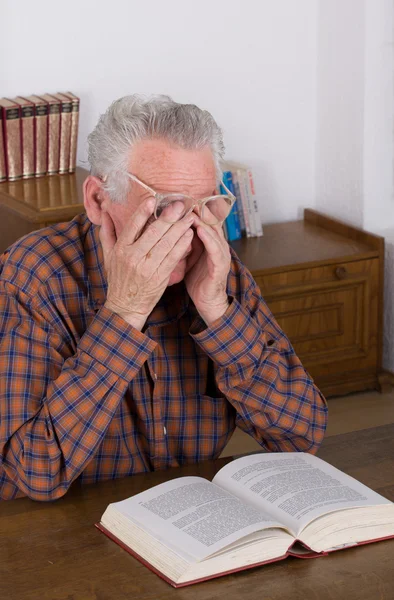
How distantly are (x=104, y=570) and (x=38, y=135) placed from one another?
236 cm

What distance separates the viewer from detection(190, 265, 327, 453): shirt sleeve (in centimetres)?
170

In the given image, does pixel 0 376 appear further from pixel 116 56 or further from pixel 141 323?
pixel 116 56

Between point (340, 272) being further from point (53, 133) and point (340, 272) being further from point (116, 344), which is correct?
point (116, 344)

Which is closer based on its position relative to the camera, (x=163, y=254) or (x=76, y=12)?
(x=163, y=254)

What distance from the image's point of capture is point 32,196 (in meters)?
3.19

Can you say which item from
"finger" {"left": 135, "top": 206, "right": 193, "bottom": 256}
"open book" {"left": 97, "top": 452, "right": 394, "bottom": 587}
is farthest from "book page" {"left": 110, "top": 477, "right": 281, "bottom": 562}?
"finger" {"left": 135, "top": 206, "right": 193, "bottom": 256}

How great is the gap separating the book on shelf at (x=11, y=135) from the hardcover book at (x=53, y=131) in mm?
115

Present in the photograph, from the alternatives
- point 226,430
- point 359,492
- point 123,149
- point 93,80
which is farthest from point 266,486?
point 93,80

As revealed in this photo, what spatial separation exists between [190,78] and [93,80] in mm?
405

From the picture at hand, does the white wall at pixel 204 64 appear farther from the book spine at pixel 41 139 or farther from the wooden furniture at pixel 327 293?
the wooden furniture at pixel 327 293

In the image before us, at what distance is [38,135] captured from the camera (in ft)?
11.2

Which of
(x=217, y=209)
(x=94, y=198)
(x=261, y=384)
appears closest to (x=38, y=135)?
(x=94, y=198)

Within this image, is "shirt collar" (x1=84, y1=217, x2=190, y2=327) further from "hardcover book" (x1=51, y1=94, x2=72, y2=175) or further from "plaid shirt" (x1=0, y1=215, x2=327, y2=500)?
"hardcover book" (x1=51, y1=94, x2=72, y2=175)

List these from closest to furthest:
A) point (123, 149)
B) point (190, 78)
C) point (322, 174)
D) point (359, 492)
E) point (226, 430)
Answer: point (359, 492), point (123, 149), point (226, 430), point (190, 78), point (322, 174)
